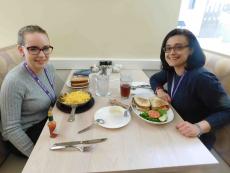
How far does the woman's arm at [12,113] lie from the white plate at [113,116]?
0.44 metres

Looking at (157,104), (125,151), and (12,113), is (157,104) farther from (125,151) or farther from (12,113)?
(12,113)

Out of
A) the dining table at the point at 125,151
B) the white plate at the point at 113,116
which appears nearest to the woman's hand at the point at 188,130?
the dining table at the point at 125,151

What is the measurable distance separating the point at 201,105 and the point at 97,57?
1222mm

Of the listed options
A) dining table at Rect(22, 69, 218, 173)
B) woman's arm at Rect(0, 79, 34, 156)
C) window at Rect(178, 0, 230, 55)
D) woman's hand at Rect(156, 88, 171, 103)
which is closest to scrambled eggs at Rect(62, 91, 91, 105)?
dining table at Rect(22, 69, 218, 173)

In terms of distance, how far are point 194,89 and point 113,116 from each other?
1.73ft

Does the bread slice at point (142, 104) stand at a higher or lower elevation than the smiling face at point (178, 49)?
lower

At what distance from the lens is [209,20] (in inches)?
77.7

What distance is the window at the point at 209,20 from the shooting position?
73.2 inches

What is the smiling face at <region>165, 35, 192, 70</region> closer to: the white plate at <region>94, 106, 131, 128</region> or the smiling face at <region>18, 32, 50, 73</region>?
the white plate at <region>94, 106, 131, 128</region>

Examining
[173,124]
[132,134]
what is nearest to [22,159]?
[132,134]

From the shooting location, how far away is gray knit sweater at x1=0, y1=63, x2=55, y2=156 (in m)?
0.96

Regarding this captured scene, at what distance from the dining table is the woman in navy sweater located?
21 centimetres

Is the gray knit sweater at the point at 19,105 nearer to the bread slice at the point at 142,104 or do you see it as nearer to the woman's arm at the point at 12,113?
the woman's arm at the point at 12,113

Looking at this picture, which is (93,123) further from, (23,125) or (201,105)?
(201,105)
